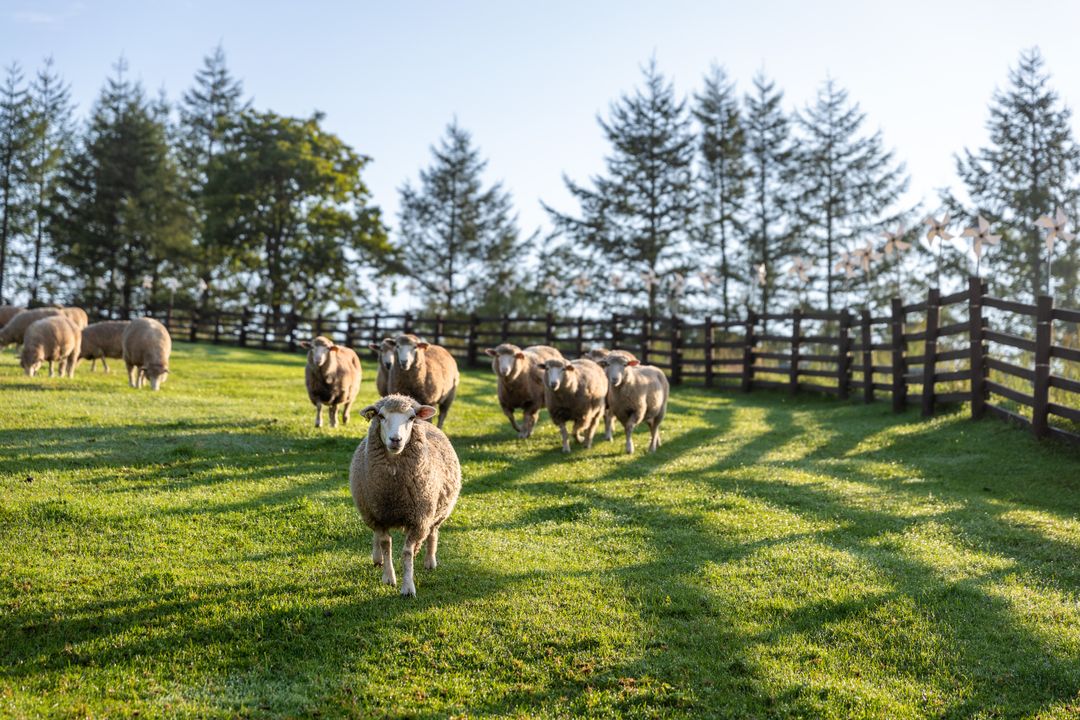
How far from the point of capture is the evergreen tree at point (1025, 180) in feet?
88.9

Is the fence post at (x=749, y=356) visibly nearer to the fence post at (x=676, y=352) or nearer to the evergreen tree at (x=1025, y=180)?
the fence post at (x=676, y=352)

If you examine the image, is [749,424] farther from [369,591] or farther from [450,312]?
[450,312]

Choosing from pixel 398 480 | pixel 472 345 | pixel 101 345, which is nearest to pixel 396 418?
pixel 398 480

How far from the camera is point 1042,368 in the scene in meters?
9.08

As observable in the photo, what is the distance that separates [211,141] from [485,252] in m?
15.5

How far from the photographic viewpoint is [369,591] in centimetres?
478

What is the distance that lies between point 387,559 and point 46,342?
11.3 m

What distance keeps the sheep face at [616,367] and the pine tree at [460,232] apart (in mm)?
26010

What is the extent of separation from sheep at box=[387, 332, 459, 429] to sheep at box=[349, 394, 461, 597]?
4627 millimetres

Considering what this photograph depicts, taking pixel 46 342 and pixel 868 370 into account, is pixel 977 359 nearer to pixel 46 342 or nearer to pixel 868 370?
pixel 868 370

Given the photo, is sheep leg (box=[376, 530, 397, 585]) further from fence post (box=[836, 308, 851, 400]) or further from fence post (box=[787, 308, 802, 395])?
fence post (box=[787, 308, 802, 395])

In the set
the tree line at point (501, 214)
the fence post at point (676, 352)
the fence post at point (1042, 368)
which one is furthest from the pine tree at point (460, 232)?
the fence post at point (1042, 368)

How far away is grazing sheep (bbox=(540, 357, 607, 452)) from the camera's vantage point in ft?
31.2

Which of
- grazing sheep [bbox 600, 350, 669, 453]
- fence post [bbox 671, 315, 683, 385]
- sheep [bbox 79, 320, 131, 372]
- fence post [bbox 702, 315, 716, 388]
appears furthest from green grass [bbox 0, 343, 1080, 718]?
fence post [bbox 671, 315, 683, 385]
